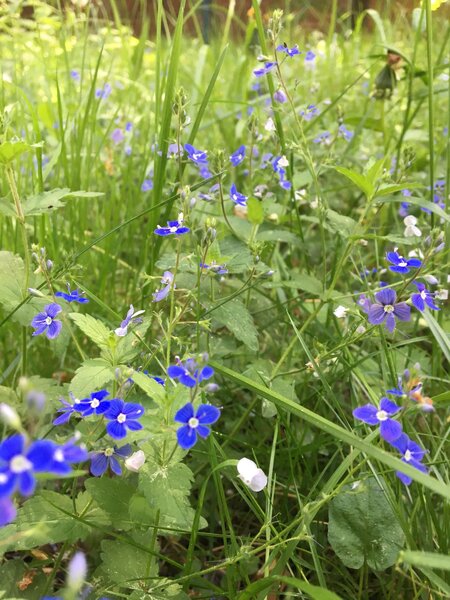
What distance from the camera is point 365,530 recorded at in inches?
49.5

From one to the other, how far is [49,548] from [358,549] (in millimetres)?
712

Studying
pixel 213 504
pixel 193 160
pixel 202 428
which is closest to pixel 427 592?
pixel 213 504

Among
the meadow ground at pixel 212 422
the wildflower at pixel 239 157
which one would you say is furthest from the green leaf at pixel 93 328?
the wildflower at pixel 239 157

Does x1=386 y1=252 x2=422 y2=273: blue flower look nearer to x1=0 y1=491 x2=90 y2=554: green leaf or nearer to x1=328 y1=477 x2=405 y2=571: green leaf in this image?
x1=328 y1=477 x2=405 y2=571: green leaf

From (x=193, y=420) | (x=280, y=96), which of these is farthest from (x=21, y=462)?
(x=280, y=96)

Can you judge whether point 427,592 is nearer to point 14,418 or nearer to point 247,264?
point 247,264

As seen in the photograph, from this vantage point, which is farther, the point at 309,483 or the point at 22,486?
the point at 309,483

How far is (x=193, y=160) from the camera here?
1.55 metres

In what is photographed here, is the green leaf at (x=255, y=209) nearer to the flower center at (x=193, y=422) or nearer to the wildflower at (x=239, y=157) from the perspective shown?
the wildflower at (x=239, y=157)

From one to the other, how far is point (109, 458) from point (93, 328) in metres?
0.26

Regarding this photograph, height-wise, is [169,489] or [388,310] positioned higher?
[388,310]

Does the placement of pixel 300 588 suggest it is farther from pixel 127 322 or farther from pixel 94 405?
pixel 127 322

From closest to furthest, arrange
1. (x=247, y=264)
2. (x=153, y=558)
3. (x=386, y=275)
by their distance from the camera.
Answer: (x=153, y=558)
(x=247, y=264)
(x=386, y=275)

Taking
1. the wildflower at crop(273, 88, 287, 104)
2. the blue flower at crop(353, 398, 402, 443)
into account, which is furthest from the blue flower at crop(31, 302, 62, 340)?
the wildflower at crop(273, 88, 287, 104)
